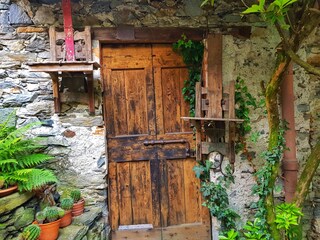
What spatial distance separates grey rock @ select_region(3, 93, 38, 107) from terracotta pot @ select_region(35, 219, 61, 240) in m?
1.06

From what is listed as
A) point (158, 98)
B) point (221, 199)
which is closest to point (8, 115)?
point (158, 98)

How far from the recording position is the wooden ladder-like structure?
81.4 inches

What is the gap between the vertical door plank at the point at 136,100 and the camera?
2291mm

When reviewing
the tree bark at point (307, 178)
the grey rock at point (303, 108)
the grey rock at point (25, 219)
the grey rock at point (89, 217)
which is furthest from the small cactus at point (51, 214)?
the grey rock at point (303, 108)

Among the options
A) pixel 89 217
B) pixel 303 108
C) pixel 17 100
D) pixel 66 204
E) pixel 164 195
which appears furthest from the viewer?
pixel 164 195

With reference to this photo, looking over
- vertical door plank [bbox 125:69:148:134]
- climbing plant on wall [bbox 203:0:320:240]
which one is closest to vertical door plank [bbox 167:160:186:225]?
vertical door plank [bbox 125:69:148:134]

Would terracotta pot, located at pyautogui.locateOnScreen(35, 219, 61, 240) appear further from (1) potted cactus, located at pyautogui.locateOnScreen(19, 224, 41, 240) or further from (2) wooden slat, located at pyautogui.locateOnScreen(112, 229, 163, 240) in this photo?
(2) wooden slat, located at pyautogui.locateOnScreen(112, 229, 163, 240)

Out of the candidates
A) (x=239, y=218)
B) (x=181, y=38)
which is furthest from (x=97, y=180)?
(x=181, y=38)

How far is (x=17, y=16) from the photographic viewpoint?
208 cm

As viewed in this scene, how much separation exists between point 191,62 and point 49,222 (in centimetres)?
175

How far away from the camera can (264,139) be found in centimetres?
221

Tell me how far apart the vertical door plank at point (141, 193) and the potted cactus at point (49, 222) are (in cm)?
76

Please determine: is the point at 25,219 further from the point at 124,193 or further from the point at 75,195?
the point at 124,193

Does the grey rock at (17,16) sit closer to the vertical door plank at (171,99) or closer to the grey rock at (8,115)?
the grey rock at (8,115)
